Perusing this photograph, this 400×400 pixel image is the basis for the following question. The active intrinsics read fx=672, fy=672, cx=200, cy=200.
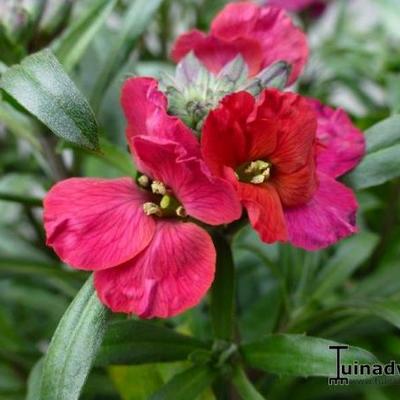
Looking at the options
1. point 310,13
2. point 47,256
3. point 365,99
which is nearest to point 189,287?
point 47,256

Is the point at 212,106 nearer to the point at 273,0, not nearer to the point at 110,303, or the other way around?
the point at 110,303

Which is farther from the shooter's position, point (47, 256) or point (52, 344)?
point (47, 256)

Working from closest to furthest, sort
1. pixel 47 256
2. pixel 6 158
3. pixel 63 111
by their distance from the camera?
pixel 63 111
pixel 47 256
pixel 6 158

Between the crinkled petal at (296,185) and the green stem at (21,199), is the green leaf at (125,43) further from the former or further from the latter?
the crinkled petal at (296,185)

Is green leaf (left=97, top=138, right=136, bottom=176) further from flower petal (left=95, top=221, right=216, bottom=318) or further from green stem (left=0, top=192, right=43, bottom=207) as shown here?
flower petal (left=95, top=221, right=216, bottom=318)

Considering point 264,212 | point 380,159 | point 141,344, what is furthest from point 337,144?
point 141,344

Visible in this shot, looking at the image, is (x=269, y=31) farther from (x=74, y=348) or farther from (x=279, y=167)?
(x=74, y=348)

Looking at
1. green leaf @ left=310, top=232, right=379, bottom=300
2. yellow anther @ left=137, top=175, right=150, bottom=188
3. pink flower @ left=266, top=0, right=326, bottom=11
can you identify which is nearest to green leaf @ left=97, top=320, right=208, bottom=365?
yellow anther @ left=137, top=175, right=150, bottom=188
